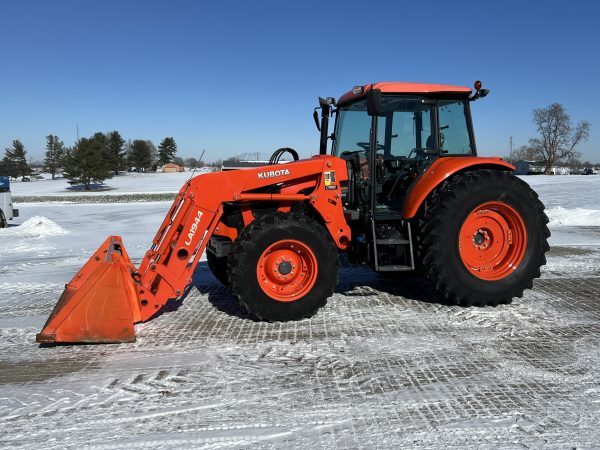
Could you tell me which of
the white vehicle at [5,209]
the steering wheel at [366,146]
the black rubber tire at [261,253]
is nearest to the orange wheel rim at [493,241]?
the steering wheel at [366,146]

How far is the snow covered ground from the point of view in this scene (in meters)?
2.70

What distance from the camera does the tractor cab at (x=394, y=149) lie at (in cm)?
509

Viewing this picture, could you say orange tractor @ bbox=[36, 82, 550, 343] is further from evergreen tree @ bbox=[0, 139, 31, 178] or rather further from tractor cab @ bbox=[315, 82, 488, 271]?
evergreen tree @ bbox=[0, 139, 31, 178]

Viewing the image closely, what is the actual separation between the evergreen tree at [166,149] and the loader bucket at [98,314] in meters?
81.4

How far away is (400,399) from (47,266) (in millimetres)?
6662

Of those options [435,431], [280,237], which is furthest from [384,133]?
[435,431]

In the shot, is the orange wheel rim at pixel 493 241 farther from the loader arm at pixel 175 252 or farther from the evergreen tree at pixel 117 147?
the evergreen tree at pixel 117 147

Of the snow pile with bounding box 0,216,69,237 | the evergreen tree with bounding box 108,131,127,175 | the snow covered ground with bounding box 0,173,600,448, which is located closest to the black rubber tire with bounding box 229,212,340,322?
the snow covered ground with bounding box 0,173,600,448

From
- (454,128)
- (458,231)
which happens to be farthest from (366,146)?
(458,231)

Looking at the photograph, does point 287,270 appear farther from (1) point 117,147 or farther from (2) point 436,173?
(1) point 117,147

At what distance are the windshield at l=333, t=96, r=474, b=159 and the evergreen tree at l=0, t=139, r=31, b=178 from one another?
75066 mm

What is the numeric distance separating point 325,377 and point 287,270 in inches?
55.2

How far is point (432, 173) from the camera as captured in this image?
5.05 metres

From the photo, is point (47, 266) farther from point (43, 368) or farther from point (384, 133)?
point (384, 133)
